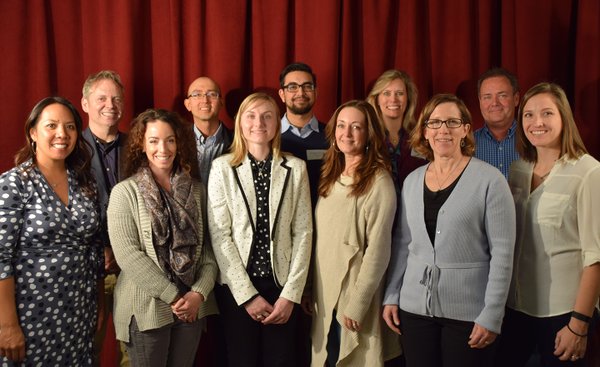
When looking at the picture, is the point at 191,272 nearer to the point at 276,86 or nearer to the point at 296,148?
the point at 296,148

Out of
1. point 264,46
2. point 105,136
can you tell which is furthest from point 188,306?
point 264,46

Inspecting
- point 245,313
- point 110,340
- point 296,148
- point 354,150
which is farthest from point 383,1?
point 110,340

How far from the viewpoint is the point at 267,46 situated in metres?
3.30

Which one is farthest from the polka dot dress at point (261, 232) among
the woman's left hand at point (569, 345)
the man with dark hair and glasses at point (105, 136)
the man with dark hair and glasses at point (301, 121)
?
the woman's left hand at point (569, 345)

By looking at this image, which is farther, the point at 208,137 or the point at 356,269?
the point at 208,137

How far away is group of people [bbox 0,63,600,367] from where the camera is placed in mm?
2006

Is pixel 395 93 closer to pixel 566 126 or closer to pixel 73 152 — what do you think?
pixel 566 126

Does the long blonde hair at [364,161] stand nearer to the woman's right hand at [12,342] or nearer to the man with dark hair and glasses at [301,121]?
the man with dark hair and glasses at [301,121]

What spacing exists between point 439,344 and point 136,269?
128 cm

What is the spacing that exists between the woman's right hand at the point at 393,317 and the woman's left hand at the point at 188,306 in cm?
81

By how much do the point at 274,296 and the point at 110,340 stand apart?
142 centimetres

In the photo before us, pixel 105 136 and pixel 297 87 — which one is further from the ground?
pixel 297 87

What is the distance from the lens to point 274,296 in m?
2.37

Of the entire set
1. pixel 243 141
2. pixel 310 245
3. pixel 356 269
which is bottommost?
pixel 356 269
